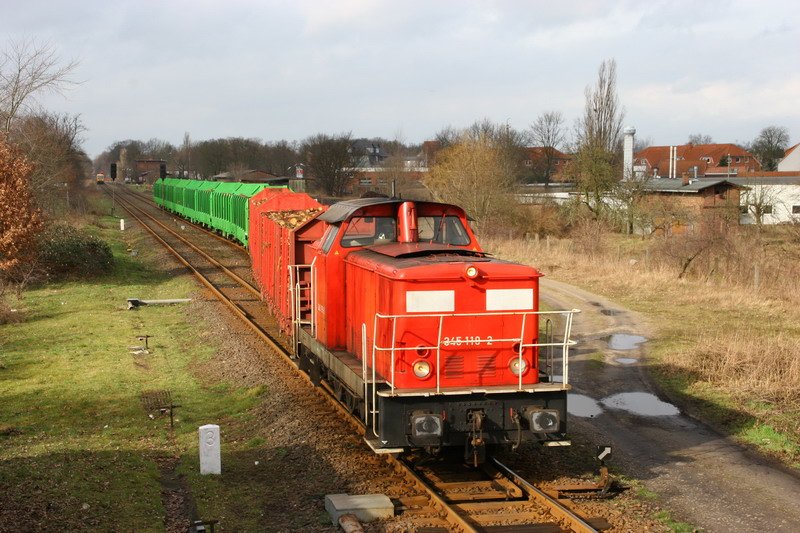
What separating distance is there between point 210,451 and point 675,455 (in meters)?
5.93

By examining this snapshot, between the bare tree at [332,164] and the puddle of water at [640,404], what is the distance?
65.0 m

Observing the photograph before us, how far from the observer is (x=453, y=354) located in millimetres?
8719

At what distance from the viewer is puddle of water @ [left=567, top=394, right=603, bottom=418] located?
12.2 metres

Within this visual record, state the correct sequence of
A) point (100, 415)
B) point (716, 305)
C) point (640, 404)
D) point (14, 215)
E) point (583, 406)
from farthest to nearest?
point (716, 305) → point (14, 215) → point (640, 404) → point (583, 406) → point (100, 415)

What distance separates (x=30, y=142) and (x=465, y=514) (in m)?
33.3

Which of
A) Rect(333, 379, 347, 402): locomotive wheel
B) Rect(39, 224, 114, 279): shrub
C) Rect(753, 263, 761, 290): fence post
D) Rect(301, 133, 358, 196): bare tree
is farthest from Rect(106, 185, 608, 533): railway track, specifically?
Rect(301, 133, 358, 196): bare tree

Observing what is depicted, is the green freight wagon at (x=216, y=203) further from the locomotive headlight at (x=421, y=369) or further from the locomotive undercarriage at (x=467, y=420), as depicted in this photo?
the locomotive undercarriage at (x=467, y=420)

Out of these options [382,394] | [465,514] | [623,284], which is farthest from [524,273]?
[623,284]

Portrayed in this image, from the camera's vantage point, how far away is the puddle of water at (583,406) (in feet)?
40.0

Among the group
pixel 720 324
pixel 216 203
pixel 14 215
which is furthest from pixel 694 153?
pixel 14 215

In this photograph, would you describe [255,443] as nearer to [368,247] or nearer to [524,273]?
[368,247]

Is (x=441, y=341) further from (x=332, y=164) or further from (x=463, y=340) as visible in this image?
(x=332, y=164)

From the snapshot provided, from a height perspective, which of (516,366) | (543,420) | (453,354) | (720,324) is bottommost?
(720,324)

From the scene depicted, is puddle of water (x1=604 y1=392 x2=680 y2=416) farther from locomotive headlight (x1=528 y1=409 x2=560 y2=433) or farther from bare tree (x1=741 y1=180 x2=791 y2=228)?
bare tree (x1=741 y1=180 x2=791 y2=228)
